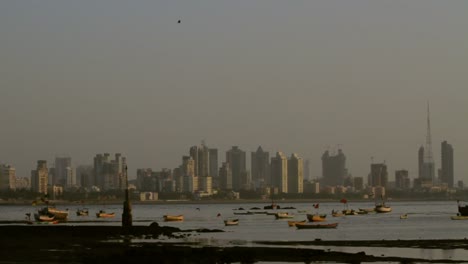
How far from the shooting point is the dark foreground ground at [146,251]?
66.1 m

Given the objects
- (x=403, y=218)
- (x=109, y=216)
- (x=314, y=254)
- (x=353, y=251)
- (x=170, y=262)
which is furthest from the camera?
(x=109, y=216)

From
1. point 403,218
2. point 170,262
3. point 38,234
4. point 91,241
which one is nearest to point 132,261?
point 170,262

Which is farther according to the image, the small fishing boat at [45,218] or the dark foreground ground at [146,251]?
the small fishing boat at [45,218]

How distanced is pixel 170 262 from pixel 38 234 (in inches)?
1705

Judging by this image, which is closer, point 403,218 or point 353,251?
point 353,251

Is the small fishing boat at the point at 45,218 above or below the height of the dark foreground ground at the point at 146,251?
above

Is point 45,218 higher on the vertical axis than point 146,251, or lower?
higher

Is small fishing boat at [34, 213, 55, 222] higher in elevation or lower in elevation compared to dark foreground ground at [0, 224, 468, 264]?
higher

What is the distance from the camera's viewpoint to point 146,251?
70.2 metres

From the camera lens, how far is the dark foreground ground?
6606cm

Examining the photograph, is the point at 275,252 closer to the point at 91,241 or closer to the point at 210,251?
the point at 210,251

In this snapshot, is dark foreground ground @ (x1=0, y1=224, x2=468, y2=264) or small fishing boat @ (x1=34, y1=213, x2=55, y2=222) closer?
dark foreground ground @ (x1=0, y1=224, x2=468, y2=264)

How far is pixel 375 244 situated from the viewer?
3408 inches

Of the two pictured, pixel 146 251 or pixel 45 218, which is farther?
pixel 45 218
